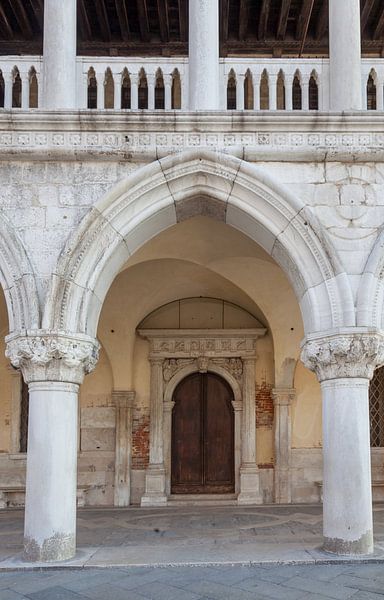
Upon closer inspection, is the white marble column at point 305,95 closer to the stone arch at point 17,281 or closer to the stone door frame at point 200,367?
the stone arch at point 17,281

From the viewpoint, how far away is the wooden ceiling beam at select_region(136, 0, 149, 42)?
1023 cm

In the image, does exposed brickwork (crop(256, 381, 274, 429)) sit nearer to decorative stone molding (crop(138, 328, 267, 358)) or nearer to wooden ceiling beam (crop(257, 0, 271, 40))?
decorative stone molding (crop(138, 328, 267, 358))

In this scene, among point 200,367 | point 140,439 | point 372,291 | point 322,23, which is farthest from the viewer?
point 200,367

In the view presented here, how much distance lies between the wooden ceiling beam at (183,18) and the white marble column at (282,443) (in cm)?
569

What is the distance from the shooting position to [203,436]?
12.3m

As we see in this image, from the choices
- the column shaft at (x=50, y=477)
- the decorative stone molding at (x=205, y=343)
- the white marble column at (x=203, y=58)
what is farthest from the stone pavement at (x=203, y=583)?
the decorative stone molding at (x=205, y=343)

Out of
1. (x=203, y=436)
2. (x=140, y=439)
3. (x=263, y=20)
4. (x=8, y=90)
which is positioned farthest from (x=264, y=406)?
(x=8, y=90)

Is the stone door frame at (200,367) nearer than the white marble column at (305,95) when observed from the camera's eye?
No

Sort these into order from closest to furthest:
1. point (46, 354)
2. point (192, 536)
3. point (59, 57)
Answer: point (46, 354)
point (59, 57)
point (192, 536)

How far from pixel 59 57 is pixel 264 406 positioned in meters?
6.77

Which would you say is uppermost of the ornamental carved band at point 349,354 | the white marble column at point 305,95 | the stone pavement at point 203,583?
the white marble column at point 305,95

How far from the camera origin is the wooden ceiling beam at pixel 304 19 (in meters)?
10.3

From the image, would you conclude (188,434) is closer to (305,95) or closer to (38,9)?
(305,95)

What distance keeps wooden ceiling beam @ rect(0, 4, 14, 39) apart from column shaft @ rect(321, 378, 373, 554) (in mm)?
7153
